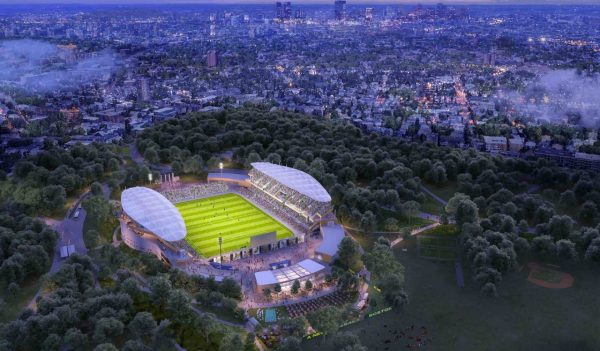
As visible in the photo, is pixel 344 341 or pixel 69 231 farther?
pixel 69 231

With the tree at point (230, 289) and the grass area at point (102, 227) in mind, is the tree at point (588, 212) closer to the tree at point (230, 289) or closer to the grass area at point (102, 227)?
the tree at point (230, 289)

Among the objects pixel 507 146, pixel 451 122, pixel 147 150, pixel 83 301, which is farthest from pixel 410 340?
pixel 451 122

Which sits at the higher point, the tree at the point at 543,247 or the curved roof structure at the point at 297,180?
the curved roof structure at the point at 297,180

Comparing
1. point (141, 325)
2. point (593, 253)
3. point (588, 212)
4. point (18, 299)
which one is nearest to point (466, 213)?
point (593, 253)

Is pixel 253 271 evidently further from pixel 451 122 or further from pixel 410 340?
pixel 451 122

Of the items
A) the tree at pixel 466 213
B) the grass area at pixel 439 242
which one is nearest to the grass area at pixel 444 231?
the grass area at pixel 439 242

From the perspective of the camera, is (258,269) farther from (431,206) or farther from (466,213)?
(431,206)

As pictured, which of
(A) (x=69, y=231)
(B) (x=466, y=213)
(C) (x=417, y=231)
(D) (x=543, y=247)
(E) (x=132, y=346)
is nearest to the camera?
(E) (x=132, y=346)

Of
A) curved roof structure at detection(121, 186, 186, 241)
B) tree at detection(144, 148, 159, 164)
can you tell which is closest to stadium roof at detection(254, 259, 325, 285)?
curved roof structure at detection(121, 186, 186, 241)
